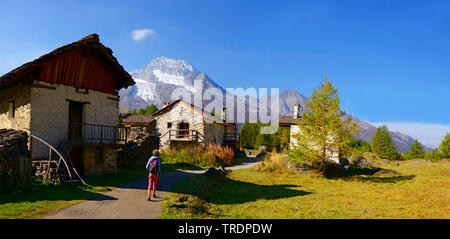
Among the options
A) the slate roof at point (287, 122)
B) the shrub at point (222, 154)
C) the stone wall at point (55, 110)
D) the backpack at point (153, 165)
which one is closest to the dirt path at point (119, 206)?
the backpack at point (153, 165)

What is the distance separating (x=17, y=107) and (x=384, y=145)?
1739 inches

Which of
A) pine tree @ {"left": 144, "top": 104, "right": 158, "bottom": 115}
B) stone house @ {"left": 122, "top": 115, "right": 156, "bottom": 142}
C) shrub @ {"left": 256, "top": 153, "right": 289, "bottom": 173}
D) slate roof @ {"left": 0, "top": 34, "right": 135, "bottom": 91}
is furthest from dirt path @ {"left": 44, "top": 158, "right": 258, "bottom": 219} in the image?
pine tree @ {"left": 144, "top": 104, "right": 158, "bottom": 115}

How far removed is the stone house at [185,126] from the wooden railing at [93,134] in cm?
1401

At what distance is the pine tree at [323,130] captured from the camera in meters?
19.4

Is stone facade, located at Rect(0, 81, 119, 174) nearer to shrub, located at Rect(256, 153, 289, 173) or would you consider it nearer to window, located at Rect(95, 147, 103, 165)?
window, located at Rect(95, 147, 103, 165)

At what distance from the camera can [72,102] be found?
1454cm

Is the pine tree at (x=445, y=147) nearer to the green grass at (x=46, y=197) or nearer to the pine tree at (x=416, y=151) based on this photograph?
the pine tree at (x=416, y=151)

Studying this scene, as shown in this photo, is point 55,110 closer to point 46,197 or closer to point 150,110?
point 46,197

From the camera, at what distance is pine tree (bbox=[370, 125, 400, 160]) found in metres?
39.7

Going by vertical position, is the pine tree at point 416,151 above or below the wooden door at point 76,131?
below

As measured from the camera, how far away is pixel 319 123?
65.2 ft
